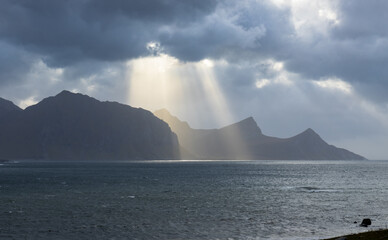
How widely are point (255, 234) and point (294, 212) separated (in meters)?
18.1

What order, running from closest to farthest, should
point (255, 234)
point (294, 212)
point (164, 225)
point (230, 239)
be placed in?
1. point (230, 239)
2. point (255, 234)
3. point (164, 225)
4. point (294, 212)

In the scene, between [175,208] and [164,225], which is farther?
[175,208]

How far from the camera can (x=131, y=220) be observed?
168 ft

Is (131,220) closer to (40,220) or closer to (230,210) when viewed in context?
(40,220)

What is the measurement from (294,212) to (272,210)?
3.59m

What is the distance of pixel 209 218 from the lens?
2087 inches

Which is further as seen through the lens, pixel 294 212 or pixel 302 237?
pixel 294 212

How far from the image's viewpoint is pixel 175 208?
203ft

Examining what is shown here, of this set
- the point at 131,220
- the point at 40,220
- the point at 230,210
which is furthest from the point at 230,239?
the point at 40,220

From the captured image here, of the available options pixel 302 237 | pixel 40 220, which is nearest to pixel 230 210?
pixel 302 237

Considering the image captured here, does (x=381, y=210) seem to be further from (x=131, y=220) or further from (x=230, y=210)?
(x=131, y=220)

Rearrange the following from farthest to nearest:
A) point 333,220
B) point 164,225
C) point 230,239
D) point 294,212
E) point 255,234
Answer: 1. point 294,212
2. point 333,220
3. point 164,225
4. point 255,234
5. point 230,239

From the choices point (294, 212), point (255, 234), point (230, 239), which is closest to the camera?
point (230, 239)

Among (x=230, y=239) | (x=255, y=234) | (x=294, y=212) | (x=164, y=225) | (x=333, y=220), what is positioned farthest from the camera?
(x=294, y=212)
